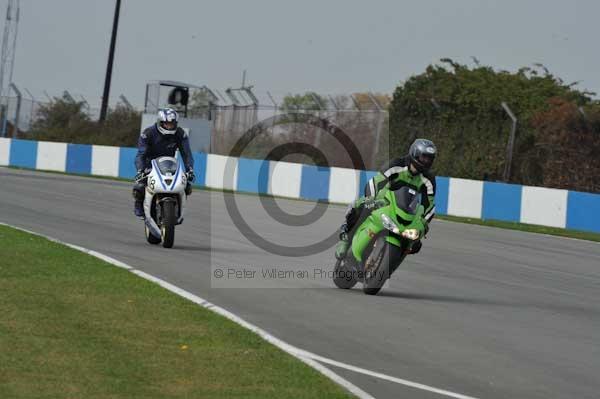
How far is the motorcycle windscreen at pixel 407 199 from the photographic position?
437 inches

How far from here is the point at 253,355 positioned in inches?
303

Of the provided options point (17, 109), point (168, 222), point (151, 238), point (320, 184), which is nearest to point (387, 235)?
point (168, 222)

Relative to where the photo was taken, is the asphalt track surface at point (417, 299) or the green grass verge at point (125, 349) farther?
the asphalt track surface at point (417, 299)

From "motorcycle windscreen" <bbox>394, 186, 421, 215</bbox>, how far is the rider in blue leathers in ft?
13.3

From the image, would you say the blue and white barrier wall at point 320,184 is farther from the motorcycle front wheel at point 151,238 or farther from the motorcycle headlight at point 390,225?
the motorcycle headlight at point 390,225

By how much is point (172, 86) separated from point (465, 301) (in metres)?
31.3

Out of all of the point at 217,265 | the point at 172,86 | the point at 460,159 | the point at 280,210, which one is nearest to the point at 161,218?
the point at 217,265

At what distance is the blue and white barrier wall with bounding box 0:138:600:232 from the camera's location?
2550 cm

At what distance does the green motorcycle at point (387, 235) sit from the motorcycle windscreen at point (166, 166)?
345 cm

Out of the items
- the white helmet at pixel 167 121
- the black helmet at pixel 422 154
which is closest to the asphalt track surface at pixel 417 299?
the black helmet at pixel 422 154

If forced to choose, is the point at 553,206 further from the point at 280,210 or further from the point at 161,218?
the point at 161,218

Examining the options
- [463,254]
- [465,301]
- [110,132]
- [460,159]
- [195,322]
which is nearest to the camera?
[195,322]

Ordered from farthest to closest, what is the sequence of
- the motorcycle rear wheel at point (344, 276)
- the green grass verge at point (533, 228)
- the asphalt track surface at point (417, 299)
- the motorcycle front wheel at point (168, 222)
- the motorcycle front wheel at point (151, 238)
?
the green grass verge at point (533, 228) < the motorcycle front wheel at point (151, 238) < the motorcycle front wheel at point (168, 222) < the motorcycle rear wheel at point (344, 276) < the asphalt track surface at point (417, 299)

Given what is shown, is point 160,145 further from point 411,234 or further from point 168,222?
point 411,234
